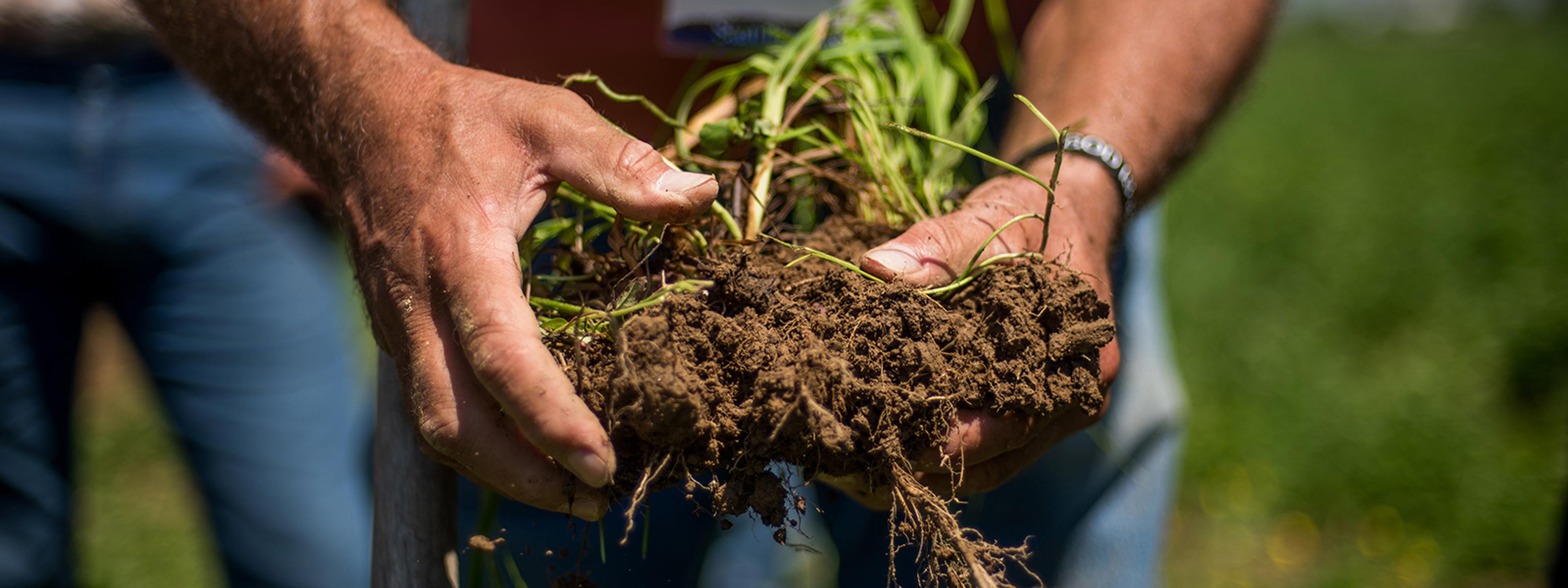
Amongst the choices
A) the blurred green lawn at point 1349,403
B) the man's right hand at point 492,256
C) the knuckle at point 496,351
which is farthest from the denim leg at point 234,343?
the knuckle at point 496,351

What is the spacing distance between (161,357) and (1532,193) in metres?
8.97

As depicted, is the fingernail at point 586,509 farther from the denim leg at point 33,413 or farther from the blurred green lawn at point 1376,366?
the denim leg at point 33,413

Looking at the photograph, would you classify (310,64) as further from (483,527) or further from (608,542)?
(608,542)

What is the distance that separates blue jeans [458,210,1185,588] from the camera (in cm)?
157

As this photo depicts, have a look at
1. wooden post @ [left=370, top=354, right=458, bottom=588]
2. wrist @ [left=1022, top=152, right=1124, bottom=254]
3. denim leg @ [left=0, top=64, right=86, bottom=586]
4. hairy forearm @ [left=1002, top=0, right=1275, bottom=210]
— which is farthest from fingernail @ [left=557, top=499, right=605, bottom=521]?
denim leg @ [left=0, top=64, right=86, bottom=586]

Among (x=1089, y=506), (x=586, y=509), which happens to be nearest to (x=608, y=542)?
(x=586, y=509)

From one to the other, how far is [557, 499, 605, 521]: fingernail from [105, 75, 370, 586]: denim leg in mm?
1403

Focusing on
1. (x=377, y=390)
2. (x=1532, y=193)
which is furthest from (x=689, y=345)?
(x=1532, y=193)

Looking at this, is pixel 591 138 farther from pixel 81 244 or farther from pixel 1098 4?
pixel 81 244

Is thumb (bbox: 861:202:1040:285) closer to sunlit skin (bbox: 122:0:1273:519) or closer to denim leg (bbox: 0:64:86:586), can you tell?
sunlit skin (bbox: 122:0:1273:519)

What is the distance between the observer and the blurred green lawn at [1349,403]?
3037 millimetres

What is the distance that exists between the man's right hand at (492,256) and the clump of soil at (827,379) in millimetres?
63

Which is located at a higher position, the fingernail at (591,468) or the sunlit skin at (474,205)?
the sunlit skin at (474,205)

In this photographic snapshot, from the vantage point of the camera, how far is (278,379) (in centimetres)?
206
